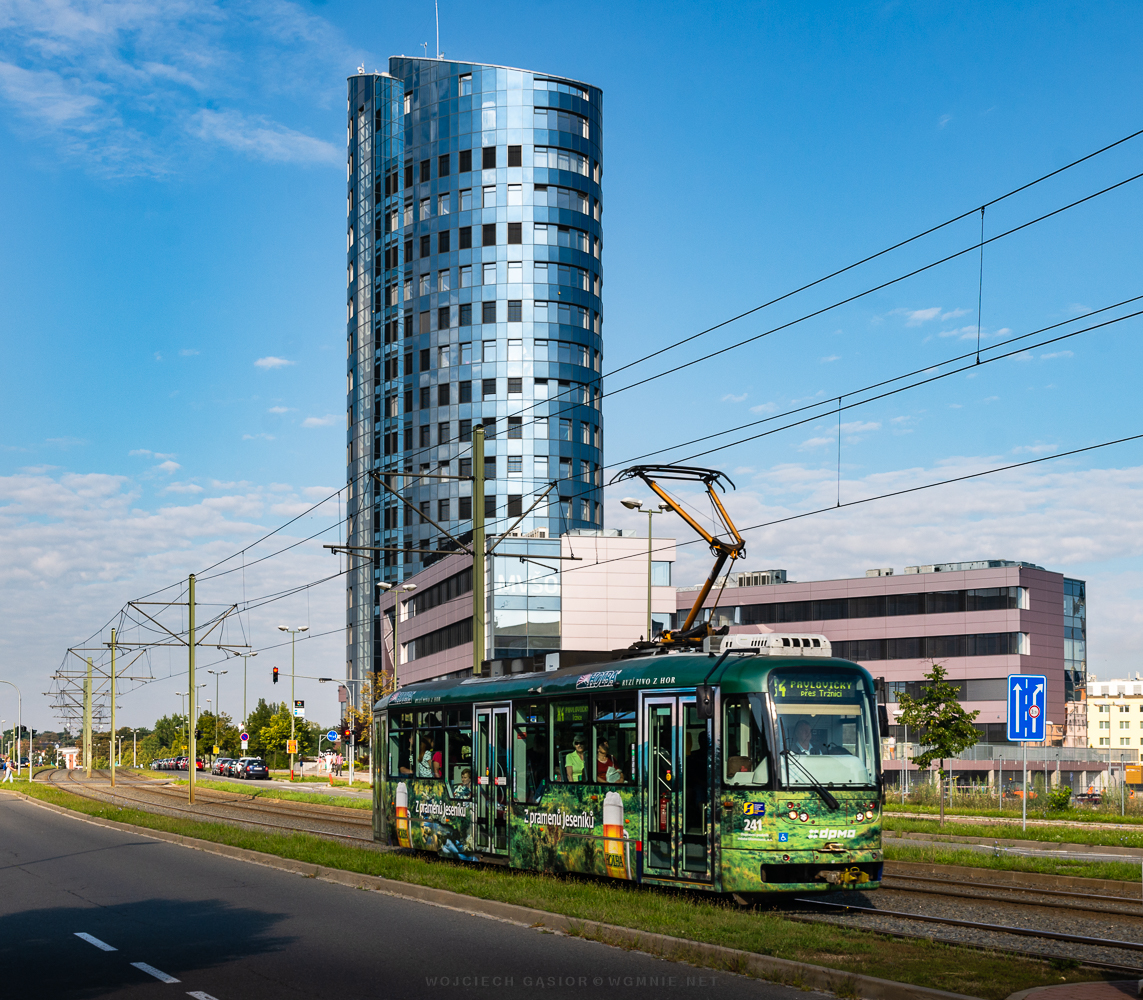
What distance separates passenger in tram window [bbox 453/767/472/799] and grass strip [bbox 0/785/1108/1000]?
3.48ft

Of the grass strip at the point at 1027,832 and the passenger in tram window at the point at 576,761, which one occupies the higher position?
the passenger in tram window at the point at 576,761

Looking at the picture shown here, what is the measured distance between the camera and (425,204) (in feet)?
372

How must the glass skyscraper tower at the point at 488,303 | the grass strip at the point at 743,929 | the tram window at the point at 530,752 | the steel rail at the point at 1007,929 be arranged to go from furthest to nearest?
1. the glass skyscraper tower at the point at 488,303
2. the tram window at the point at 530,752
3. the steel rail at the point at 1007,929
4. the grass strip at the point at 743,929

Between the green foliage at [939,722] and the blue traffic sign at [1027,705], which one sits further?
the green foliage at [939,722]

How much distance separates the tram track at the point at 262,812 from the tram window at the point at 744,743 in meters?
12.6

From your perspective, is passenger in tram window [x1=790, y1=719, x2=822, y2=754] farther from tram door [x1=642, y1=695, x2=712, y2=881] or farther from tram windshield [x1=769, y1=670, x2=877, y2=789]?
tram door [x1=642, y1=695, x2=712, y2=881]

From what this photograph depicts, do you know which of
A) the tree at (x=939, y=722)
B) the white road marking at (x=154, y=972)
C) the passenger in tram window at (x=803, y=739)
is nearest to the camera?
the white road marking at (x=154, y=972)

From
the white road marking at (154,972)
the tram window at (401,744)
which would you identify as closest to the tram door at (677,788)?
the white road marking at (154,972)

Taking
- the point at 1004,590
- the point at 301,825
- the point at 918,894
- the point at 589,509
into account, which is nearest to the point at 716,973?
the point at 918,894

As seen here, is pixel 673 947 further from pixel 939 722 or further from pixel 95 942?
pixel 939 722

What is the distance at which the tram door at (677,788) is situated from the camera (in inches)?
582

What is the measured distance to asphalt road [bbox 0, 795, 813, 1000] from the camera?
9.68m

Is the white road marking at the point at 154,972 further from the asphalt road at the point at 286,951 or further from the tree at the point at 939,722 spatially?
the tree at the point at 939,722

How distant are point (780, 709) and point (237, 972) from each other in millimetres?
6633
